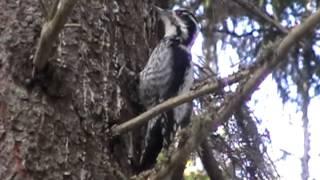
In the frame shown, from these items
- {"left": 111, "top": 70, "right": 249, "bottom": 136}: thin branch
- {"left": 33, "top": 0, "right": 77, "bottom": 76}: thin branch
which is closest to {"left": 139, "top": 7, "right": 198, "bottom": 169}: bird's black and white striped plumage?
{"left": 111, "top": 70, "right": 249, "bottom": 136}: thin branch

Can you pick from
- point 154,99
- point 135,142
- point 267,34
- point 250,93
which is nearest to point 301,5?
point 267,34

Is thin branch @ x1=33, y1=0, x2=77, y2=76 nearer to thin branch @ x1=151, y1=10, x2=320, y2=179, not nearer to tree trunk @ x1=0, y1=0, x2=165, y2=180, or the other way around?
tree trunk @ x1=0, y1=0, x2=165, y2=180

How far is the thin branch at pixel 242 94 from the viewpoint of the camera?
1755 millimetres

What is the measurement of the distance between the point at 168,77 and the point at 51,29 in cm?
128

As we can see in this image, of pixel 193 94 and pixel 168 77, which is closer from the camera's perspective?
pixel 193 94

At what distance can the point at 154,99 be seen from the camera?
10.5 feet

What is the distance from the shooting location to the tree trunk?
2.29 meters

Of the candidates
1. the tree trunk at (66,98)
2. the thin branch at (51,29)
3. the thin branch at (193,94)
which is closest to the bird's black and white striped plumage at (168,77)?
the tree trunk at (66,98)

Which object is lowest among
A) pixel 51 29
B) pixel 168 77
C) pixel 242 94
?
pixel 242 94

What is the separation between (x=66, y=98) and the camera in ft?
7.95

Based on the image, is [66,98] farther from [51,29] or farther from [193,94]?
[193,94]

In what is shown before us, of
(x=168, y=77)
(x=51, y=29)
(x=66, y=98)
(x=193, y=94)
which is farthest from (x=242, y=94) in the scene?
(x=168, y=77)

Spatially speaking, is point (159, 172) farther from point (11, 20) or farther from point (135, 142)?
point (11, 20)

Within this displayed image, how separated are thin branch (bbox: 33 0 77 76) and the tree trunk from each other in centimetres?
4
